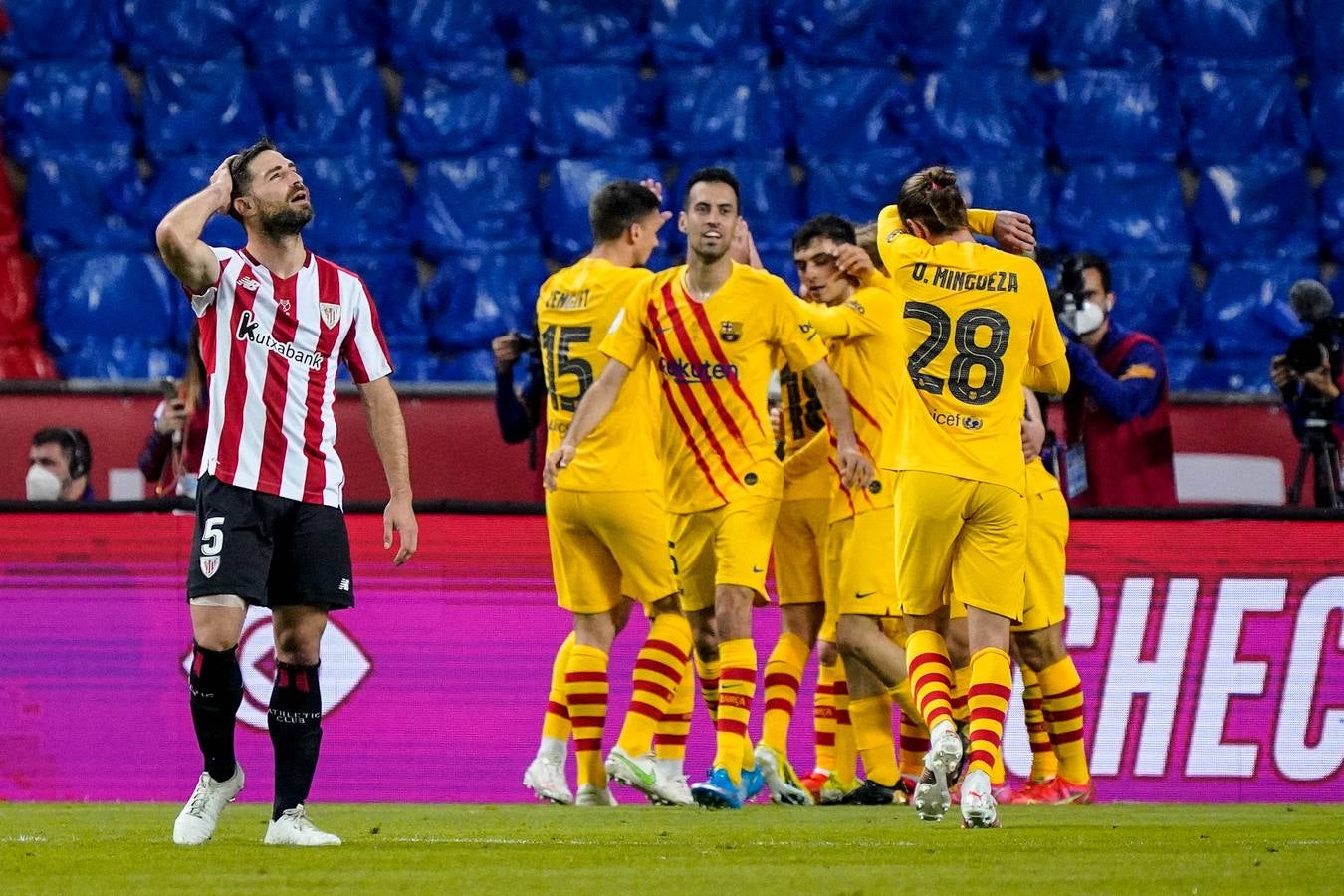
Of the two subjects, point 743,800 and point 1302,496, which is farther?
point 1302,496

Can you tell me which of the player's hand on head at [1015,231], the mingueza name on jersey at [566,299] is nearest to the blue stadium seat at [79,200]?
the mingueza name on jersey at [566,299]

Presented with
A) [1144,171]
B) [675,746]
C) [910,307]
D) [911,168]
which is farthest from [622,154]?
[910,307]

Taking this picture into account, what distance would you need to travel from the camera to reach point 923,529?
684 cm

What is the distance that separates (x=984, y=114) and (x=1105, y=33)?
Result: 1.09 metres

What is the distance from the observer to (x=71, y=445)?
9914 millimetres

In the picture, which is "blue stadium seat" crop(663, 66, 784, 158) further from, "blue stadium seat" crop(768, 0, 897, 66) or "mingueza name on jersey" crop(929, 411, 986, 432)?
"mingueza name on jersey" crop(929, 411, 986, 432)

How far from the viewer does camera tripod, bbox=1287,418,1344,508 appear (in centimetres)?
995

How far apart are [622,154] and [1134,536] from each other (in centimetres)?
507

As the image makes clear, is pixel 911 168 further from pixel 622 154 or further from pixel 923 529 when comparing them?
pixel 923 529

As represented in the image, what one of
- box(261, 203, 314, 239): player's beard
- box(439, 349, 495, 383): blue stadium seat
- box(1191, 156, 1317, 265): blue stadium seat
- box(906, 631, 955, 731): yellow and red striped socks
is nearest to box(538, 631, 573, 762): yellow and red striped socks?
box(906, 631, 955, 731): yellow and red striped socks

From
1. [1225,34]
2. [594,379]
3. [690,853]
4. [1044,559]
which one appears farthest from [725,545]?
[1225,34]

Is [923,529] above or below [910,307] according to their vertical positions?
below

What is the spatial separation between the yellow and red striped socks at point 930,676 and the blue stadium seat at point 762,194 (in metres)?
5.91

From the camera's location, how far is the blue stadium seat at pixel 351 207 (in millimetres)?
12680
